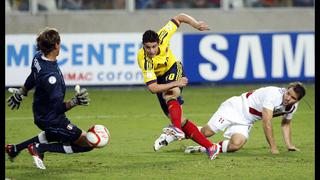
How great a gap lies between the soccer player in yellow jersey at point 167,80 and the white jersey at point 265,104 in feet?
3.09

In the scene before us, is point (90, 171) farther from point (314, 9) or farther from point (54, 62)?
point (314, 9)

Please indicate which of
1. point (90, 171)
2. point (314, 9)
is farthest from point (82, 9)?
point (90, 171)

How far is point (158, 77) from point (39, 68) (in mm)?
2607

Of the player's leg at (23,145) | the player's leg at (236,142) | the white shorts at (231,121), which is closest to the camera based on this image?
the player's leg at (23,145)

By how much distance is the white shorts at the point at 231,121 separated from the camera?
12344 millimetres

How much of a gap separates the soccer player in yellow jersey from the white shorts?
2.33ft

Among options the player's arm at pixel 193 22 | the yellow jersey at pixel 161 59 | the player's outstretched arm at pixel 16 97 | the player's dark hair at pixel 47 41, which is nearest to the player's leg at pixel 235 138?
the yellow jersey at pixel 161 59

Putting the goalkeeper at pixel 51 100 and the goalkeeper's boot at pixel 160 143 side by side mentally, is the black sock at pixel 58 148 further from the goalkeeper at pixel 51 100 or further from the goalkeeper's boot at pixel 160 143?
the goalkeeper's boot at pixel 160 143

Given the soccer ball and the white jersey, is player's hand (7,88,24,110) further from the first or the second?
the white jersey

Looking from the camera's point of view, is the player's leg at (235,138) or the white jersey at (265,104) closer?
the white jersey at (265,104)

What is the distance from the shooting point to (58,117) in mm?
10414

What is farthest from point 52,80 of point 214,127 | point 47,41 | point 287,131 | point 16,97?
point 287,131

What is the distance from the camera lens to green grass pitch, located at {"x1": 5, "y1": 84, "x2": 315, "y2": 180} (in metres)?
10.5

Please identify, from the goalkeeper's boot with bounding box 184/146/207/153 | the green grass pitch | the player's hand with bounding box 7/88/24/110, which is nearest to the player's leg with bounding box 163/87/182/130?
the green grass pitch
